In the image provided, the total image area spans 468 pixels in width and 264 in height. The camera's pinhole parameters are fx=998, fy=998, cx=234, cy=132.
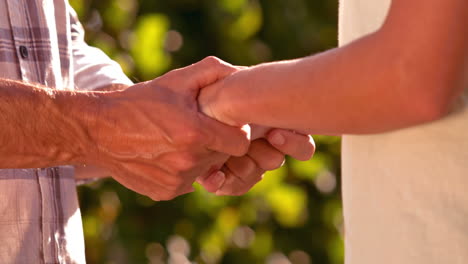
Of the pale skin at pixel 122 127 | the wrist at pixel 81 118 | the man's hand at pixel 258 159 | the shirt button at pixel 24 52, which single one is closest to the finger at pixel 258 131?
the man's hand at pixel 258 159

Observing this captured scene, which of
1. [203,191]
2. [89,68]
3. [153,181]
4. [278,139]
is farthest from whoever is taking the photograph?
[203,191]

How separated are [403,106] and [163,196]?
2.52ft

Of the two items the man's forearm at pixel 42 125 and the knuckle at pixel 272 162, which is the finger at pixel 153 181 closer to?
the man's forearm at pixel 42 125

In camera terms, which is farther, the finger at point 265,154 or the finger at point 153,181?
the finger at point 265,154

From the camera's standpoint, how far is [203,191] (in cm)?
369

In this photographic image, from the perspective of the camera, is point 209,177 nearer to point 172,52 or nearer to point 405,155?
point 405,155

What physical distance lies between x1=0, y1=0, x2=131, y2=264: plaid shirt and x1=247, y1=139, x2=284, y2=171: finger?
0.40 meters

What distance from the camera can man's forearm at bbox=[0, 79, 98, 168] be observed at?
1.91 meters

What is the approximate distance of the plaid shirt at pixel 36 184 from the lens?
2.02 metres

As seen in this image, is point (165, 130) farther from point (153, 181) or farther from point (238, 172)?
point (238, 172)

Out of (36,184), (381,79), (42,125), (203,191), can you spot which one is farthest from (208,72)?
(203,191)

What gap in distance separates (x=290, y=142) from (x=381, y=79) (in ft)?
2.35

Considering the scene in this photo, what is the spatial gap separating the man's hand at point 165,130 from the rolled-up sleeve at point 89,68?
0.35 metres

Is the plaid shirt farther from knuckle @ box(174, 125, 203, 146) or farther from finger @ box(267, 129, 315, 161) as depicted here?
finger @ box(267, 129, 315, 161)
